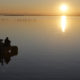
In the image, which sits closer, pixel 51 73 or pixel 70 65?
pixel 51 73

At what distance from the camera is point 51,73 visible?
14.4m

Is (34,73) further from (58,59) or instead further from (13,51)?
(58,59)

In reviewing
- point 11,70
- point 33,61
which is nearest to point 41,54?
point 33,61

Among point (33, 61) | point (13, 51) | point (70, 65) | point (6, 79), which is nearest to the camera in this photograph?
point (13, 51)

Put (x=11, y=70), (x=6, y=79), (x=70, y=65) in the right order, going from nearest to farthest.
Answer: (x=6, y=79) < (x=11, y=70) < (x=70, y=65)

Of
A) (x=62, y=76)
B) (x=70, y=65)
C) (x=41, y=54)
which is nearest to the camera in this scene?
(x=62, y=76)

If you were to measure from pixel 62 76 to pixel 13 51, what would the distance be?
356 cm

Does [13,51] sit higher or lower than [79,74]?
higher

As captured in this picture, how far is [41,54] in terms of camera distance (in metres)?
20.7

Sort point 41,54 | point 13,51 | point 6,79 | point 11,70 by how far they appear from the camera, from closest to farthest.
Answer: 1. point 13,51
2. point 6,79
3. point 11,70
4. point 41,54

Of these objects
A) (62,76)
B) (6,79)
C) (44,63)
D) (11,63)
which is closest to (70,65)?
(44,63)

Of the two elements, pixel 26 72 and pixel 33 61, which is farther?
pixel 33 61

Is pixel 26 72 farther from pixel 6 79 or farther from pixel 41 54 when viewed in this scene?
pixel 41 54

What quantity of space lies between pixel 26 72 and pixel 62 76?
227cm
